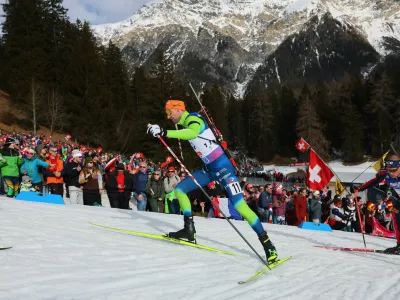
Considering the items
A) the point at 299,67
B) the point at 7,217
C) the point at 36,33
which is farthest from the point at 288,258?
the point at 299,67

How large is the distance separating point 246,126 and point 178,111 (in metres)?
82.1

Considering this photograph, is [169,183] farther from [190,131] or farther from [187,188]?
[190,131]

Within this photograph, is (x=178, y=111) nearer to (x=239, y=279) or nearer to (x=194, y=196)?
(x=239, y=279)

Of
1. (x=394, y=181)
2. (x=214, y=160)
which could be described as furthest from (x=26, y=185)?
(x=394, y=181)

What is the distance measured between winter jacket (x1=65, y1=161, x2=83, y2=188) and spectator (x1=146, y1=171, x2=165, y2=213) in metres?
2.50

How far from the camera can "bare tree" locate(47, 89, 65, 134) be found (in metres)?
41.2

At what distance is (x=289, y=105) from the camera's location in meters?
81.3

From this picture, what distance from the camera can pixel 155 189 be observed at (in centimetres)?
1387

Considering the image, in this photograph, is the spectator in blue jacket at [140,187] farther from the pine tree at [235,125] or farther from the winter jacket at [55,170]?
the pine tree at [235,125]

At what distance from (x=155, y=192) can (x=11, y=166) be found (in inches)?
181

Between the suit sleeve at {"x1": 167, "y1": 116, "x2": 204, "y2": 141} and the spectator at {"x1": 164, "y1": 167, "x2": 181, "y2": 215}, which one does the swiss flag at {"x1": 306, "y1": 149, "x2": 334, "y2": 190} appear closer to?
the spectator at {"x1": 164, "y1": 167, "x2": 181, "y2": 215}

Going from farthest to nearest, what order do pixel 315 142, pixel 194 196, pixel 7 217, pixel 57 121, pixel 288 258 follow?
1. pixel 315 142
2. pixel 57 121
3. pixel 194 196
4. pixel 7 217
5. pixel 288 258

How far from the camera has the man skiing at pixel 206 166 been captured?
5.62m

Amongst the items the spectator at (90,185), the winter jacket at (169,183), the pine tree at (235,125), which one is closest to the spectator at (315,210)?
the winter jacket at (169,183)
